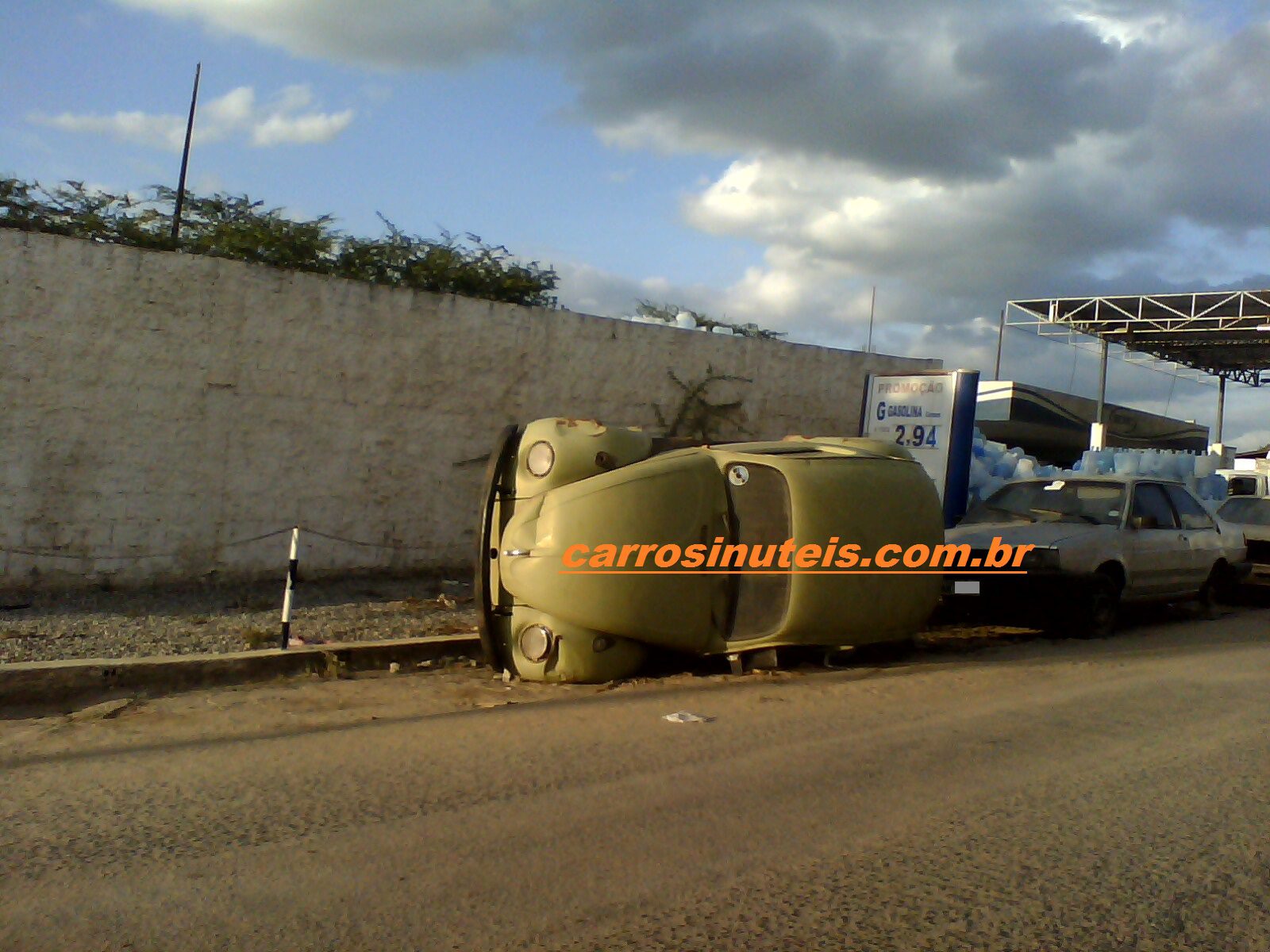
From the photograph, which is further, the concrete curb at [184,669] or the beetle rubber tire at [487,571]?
the beetle rubber tire at [487,571]

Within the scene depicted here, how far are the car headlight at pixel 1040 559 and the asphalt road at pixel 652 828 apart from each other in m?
2.46

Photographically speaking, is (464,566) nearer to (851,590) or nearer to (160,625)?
(160,625)

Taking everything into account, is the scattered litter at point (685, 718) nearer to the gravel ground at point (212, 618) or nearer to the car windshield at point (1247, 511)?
the gravel ground at point (212, 618)

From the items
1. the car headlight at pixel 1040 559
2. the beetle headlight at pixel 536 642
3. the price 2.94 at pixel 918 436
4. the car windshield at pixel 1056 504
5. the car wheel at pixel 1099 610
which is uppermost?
the price 2.94 at pixel 918 436

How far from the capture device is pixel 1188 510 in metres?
11.2

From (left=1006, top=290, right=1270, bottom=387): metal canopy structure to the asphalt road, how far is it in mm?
→ 30504

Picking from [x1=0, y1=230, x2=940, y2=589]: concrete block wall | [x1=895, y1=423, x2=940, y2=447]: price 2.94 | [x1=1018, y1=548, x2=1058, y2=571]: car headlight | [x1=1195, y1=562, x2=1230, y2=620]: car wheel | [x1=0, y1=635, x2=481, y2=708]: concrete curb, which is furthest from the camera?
[x1=895, y1=423, x2=940, y2=447]: price 2.94

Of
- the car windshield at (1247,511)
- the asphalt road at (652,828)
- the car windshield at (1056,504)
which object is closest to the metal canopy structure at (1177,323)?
the car windshield at (1247,511)

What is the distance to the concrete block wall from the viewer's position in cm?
898

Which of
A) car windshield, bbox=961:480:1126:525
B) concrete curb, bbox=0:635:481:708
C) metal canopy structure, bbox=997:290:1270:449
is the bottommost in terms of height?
concrete curb, bbox=0:635:481:708

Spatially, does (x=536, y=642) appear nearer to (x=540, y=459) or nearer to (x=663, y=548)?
(x=663, y=548)

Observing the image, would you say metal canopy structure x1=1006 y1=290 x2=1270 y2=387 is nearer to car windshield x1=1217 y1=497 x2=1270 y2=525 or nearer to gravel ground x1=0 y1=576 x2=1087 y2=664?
car windshield x1=1217 y1=497 x2=1270 y2=525

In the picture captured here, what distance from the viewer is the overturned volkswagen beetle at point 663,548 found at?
6.70m

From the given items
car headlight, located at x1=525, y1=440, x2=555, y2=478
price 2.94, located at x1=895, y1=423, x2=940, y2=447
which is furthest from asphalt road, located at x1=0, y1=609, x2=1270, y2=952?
price 2.94, located at x1=895, y1=423, x2=940, y2=447
